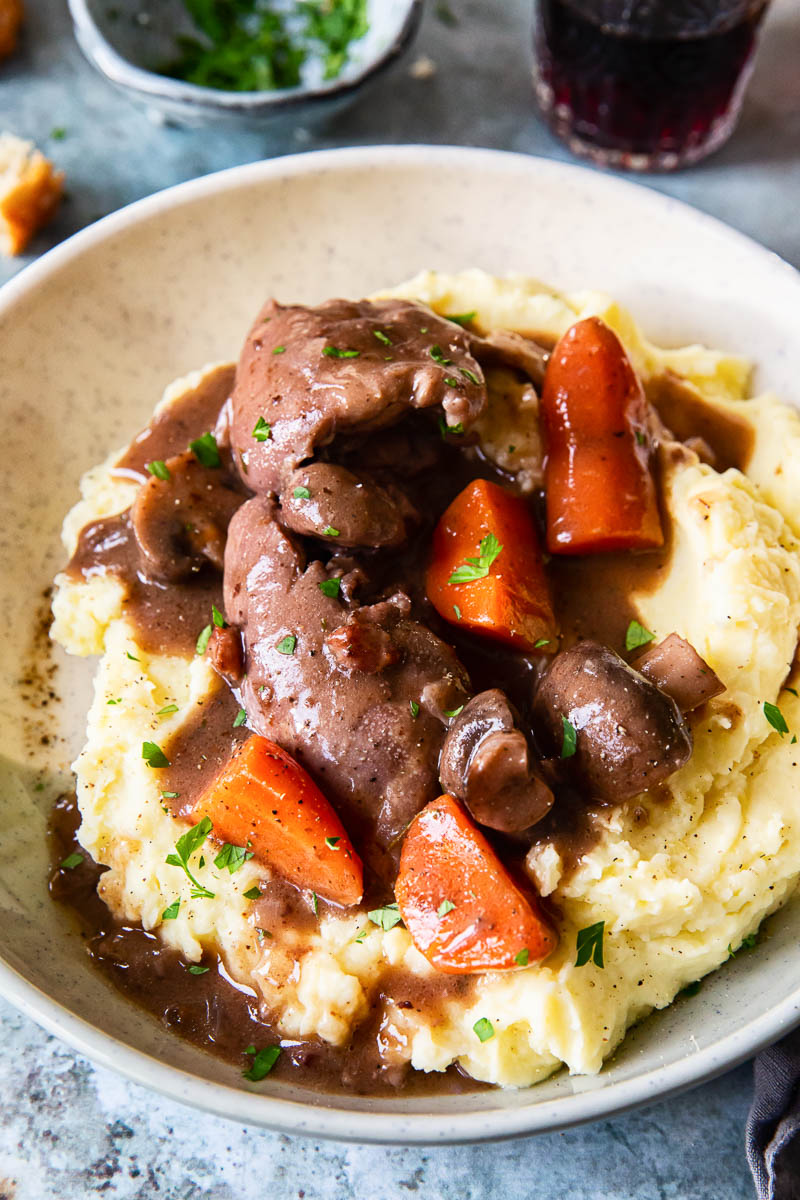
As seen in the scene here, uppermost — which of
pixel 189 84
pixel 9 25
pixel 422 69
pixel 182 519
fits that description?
pixel 422 69

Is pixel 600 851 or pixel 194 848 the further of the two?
pixel 194 848

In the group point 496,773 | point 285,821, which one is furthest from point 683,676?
point 285,821

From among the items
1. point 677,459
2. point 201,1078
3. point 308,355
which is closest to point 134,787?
point 201,1078

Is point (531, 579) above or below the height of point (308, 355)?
below

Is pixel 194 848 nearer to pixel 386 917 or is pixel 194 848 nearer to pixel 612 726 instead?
pixel 386 917

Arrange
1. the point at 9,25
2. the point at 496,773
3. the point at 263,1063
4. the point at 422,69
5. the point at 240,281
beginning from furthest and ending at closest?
the point at 422,69, the point at 9,25, the point at 240,281, the point at 263,1063, the point at 496,773

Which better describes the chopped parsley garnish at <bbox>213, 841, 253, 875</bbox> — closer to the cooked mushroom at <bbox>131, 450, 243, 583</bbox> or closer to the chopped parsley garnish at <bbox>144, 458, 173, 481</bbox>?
the cooked mushroom at <bbox>131, 450, 243, 583</bbox>

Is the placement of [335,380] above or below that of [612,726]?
above

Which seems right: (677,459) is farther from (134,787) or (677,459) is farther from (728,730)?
(134,787)
